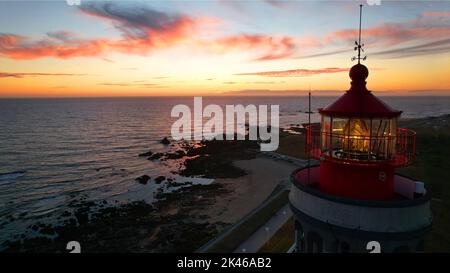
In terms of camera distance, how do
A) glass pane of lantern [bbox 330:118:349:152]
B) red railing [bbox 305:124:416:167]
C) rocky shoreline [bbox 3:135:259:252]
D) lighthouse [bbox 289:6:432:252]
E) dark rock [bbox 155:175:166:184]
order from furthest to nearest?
1. dark rock [bbox 155:175:166:184]
2. rocky shoreline [bbox 3:135:259:252]
3. glass pane of lantern [bbox 330:118:349:152]
4. red railing [bbox 305:124:416:167]
5. lighthouse [bbox 289:6:432:252]

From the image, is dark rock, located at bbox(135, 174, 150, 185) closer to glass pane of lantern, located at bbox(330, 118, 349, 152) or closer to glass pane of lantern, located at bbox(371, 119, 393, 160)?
glass pane of lantern, located at bbox(330, 118, 349, 152)

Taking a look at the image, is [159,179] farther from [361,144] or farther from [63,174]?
[361,144]

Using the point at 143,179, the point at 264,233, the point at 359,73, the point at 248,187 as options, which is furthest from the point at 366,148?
the point at 143,179

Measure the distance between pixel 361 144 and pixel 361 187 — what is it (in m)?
0.99

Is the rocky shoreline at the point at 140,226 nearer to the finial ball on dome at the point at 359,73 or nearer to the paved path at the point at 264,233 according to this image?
the paved path at the point at 264,233

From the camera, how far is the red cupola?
6.92 metres

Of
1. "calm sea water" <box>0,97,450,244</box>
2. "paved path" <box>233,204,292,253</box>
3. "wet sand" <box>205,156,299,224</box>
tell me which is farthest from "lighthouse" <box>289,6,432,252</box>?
"calm sea water" <box>0,97,450,244</box>

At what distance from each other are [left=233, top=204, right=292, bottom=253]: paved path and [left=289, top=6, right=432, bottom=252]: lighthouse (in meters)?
7.58

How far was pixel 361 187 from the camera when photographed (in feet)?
23.5

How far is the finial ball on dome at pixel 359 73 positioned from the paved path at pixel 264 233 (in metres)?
9.87

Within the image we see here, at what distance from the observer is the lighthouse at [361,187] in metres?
6.80

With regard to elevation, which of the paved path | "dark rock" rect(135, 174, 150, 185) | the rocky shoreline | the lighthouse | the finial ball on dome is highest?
the finial ball on dome

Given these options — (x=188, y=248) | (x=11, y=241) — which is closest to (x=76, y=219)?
(x=11, y=241)
